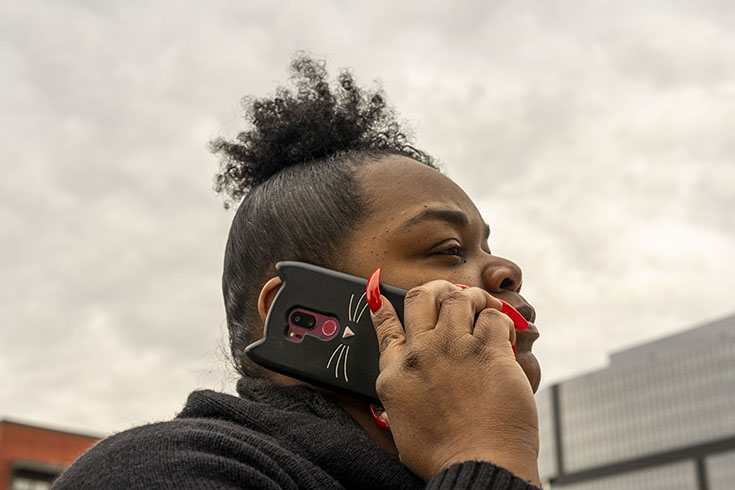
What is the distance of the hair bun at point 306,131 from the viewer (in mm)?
2721

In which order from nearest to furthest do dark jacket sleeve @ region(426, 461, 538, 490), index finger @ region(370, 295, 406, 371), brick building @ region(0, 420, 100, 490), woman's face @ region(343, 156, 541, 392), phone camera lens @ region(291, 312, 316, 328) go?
dark jacket sleeve @ region(426, 461, 538, 490) → index finger @ region(370, 295, 406, 371) → phone camera lens @ region(291, 312, 316, 328) → woman's face @ region(343, 156, 541, 392) → brick building @ region(0, 420, 100, 490)

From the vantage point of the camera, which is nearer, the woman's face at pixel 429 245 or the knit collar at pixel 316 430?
the knit collar at pixel 316 430

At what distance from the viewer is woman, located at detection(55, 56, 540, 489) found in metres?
1.53

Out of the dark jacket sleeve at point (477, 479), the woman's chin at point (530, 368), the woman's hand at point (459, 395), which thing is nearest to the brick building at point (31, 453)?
the woman's chin at point (530, 368)

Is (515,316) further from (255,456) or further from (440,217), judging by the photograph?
(255,456)

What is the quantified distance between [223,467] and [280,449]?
0.15 m

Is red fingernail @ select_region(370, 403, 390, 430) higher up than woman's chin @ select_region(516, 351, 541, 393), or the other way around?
woman's chin @ select_region(516, 351, 541, 393)

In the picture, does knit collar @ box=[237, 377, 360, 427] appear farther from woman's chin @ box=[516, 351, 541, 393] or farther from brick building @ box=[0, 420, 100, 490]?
brick building @ box=[0, 420, 100, 490]

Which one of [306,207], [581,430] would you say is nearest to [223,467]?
[306,207]

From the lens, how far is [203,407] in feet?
6.03

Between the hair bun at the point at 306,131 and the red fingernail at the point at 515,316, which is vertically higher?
the hair bun at the point at 306,131

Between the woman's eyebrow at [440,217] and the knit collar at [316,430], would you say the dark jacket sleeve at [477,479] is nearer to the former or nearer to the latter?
the knit collar at [316,430]

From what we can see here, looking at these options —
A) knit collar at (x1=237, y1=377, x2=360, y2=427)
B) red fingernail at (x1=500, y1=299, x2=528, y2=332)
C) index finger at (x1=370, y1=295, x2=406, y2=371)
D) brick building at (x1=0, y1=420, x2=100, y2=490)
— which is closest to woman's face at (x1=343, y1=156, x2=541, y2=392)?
red fingernail at (x1=500, y1=299, x2=528, y2=332)

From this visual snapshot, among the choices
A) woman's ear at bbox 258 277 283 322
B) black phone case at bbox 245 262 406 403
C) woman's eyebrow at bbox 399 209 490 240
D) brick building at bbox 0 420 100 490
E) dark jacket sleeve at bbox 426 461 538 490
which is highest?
brick building at bbox 0 420 100 490
